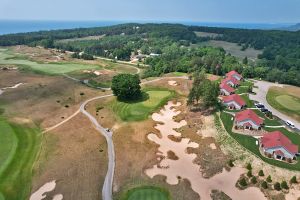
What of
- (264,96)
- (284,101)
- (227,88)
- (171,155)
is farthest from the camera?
(264,96)

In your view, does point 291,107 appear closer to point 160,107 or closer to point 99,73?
point 160,107

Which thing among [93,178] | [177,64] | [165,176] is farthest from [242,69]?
[93,178]

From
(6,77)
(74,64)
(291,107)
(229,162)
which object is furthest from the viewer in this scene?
(74,64)

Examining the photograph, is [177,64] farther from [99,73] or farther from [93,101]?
[93,101]

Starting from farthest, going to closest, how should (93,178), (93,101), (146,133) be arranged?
(93,101), (146,133), (93,178)

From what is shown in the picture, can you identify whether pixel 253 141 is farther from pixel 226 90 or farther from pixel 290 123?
pixel 226 90

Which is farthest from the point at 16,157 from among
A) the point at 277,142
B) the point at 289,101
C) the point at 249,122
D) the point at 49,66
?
the point at 49,66

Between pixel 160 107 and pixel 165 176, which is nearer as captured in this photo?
pixel 165 176
